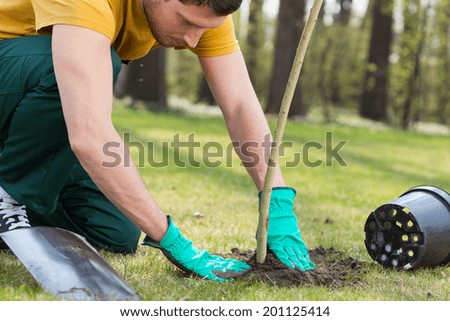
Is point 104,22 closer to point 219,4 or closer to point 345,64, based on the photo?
point 219,4

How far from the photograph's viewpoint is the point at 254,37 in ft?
68.1

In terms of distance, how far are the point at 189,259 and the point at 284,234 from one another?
43cm

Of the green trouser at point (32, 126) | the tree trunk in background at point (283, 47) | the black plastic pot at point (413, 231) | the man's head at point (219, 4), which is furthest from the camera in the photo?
the tree trunk in background at point (283, 47)

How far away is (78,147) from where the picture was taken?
2.35m

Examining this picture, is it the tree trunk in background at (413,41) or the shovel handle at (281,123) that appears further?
the tree trunk in background at (413,41)

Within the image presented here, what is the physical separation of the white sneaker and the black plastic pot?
154 cm

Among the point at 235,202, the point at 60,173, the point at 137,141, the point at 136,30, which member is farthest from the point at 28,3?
the point at 137,141

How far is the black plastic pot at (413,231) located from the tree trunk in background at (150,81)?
1012cm

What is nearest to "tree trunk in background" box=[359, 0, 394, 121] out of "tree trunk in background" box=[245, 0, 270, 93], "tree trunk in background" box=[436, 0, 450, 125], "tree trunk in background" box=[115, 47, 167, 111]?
"tree trunk in background" box=[436, 0, 450, 125]

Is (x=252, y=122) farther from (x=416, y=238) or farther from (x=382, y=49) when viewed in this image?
(x=382, y=49)

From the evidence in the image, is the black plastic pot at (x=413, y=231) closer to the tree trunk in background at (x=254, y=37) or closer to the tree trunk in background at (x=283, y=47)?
the tree trunk in background at (x=283, y=47)

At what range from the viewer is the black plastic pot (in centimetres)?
284

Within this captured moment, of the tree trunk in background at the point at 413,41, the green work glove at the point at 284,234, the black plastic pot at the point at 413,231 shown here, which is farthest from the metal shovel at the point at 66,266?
the tree trunk in background at the point at 413,41

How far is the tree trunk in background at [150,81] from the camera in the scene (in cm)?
1291
